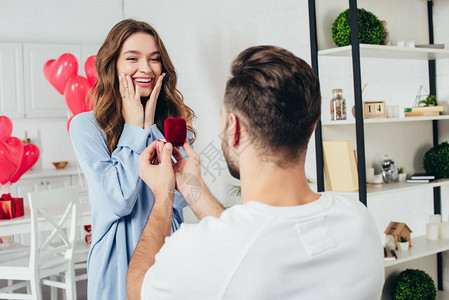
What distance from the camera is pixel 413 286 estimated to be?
9.70 feet

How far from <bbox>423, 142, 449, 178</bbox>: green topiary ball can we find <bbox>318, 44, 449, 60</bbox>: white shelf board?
1.87 feet

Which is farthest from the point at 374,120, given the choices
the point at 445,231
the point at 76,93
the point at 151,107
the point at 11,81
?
the point at 11,81

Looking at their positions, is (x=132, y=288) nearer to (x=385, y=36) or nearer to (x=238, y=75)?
(x=238, y=75)

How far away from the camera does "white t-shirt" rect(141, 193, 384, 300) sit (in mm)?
871

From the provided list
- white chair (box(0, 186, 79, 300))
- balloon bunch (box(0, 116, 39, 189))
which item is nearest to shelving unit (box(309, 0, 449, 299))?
white chair (box(0, 186, 79, 300))

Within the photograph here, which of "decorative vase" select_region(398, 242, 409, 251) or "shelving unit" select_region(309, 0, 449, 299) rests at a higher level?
"shelving unit" select_region(309, 0, 449, 299)

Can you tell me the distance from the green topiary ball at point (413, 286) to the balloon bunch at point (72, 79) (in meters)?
2.42

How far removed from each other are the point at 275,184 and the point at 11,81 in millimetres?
4871

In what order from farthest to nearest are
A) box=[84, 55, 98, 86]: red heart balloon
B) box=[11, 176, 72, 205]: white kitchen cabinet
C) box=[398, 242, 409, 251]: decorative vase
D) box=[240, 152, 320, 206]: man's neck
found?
box=[11, 176, 72, 205]: white kitchen cabinet, box=[84, 55, 98, 86]: red heart balloon, box=[398, 242, 409, 251]: decorative vase, box=[240, 152, 320, 206]: man's neck

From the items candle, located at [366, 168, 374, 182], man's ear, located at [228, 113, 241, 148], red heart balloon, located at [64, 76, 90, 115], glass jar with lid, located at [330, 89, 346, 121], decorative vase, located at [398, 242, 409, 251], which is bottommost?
decorative vase, located at [398, 242, 409, 251]

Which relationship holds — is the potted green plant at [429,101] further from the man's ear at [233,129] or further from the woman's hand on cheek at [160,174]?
the man's ear at [233,129]

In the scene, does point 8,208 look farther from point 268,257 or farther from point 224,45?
point 268,257

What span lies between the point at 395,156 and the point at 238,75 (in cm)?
240

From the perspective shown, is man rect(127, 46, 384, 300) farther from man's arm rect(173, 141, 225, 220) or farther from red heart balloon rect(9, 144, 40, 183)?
red heart balloon rect(9, 144, 40, 183)
